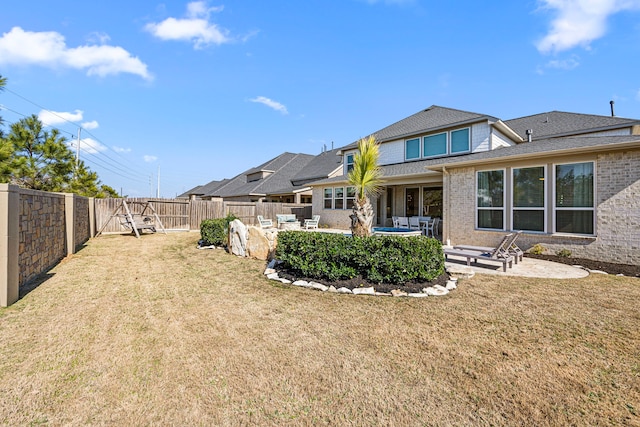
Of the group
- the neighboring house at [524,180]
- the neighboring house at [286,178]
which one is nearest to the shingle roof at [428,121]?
the neighboring house at [524,180]

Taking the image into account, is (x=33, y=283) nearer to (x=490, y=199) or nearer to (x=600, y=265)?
(x=490, y=199)

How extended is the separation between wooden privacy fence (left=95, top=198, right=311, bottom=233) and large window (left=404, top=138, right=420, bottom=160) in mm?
10233

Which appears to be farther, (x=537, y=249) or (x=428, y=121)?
(x=428, y=121)

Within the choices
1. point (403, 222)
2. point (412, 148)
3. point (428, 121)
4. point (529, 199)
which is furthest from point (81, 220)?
point (428, 121)

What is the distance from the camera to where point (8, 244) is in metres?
4.64

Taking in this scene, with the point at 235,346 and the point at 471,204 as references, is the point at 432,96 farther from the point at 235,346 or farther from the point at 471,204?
the point at 235,346

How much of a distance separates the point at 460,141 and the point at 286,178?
1865cm

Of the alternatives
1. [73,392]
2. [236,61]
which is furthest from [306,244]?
[236,61]

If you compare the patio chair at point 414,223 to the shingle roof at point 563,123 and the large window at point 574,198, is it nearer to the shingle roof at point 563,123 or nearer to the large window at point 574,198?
the large window at point 574,198

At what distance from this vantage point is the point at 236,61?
44.5 feet

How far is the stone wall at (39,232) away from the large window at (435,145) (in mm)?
15066

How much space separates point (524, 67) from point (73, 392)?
17.2m

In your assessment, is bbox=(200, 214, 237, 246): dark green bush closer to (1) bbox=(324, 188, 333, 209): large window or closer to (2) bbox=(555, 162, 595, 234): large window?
(1) bbox=(324, 188, 333, 209): large window

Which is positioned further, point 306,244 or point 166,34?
point 166,34
